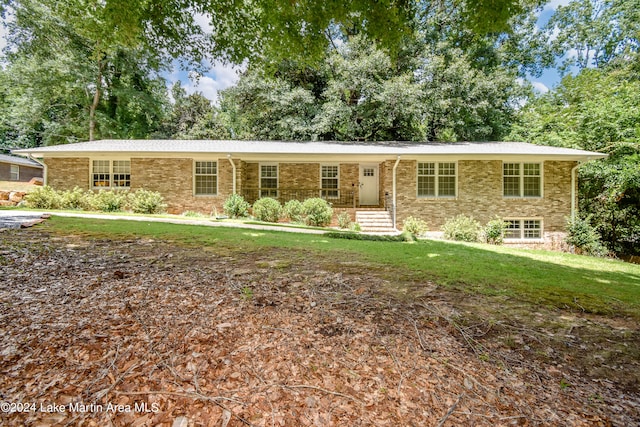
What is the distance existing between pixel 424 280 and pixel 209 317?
2.78 meters

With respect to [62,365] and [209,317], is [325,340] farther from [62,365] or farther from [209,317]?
[62,365]

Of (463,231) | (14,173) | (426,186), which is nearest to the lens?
(463,231)

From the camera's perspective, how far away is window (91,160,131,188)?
1417 cm

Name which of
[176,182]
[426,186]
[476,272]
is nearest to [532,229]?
[426,186]

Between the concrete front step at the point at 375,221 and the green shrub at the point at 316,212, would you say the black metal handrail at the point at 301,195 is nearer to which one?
the concrete front step at the point at 375,221

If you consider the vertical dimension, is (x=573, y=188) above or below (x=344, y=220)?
above

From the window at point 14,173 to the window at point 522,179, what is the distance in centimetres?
3743

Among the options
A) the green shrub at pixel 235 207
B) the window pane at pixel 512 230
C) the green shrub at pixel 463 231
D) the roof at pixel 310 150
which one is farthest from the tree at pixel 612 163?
the green shrub at pixel 235 207

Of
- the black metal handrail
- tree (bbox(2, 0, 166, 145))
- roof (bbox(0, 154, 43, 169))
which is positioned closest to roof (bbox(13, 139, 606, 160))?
the black metal handrail

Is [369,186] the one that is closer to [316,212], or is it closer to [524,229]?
[316,212]

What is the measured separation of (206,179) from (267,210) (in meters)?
3.54

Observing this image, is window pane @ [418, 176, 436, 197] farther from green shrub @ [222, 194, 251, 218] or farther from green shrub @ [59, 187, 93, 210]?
green shrub @ [59, 187, 93, 210]

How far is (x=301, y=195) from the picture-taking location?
14.7 metres

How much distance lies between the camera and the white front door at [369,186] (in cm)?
1589
